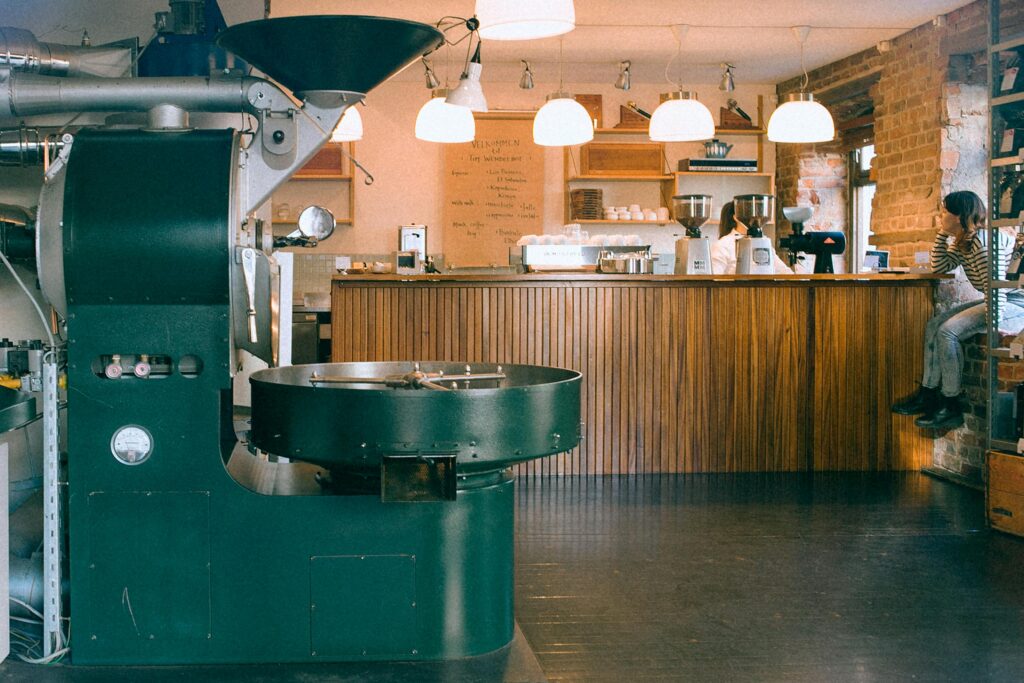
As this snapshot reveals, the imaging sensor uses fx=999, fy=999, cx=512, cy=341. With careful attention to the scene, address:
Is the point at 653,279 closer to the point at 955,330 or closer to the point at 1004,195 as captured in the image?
the point at 955,330

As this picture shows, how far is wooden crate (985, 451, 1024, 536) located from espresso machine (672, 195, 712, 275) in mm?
2111

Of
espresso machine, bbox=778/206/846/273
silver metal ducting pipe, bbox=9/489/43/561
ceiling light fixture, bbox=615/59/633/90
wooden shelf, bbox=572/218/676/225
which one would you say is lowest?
silver metal ducting pipe, bbox=9/489/43/561

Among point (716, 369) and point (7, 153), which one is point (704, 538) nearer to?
point (716, 369)

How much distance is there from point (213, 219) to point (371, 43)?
23.6 inches

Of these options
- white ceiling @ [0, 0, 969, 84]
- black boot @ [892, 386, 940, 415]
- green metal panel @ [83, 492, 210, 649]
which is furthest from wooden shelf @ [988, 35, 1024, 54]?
green metal panel @ [83, 492, 210, 649]

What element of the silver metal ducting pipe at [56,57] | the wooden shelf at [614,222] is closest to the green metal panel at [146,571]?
the silver metal ducting pipe at [56,57]

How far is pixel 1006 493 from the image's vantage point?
4.35 m

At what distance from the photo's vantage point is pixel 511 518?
9.00ft

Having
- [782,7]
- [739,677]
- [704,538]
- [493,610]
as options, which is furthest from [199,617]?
[782,7]

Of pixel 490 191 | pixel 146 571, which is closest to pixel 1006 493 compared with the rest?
pixel 146 571

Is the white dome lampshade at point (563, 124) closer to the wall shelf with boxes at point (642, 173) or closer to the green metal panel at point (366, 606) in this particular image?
the wall shelf with boxes at point (642, 173)

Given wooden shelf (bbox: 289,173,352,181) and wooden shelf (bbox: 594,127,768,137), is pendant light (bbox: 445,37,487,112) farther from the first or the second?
wooden shelf (bbox: 594,127,768,137)

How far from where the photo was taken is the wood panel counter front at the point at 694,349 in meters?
5.70

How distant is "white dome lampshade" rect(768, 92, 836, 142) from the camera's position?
637cm
